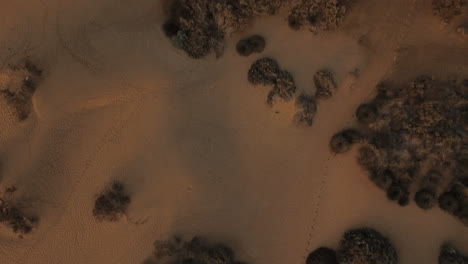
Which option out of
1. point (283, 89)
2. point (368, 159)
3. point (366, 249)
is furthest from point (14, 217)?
point (368, 159)

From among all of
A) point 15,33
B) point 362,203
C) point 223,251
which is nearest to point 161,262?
point 223,251

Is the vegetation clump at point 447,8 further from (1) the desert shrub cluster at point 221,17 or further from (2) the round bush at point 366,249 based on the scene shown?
(2) the round bush at point 366,249

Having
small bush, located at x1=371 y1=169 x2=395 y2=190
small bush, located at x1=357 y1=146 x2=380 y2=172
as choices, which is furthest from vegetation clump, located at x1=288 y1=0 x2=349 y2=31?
small bush, located at x1=371 y1=169 x2=395 y2=190

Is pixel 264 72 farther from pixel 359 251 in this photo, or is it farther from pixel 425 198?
pixel 425 198

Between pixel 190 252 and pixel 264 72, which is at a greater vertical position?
pixel 264 72

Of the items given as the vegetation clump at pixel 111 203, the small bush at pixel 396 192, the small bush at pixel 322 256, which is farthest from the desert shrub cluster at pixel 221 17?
the small bush at pixel 322 256

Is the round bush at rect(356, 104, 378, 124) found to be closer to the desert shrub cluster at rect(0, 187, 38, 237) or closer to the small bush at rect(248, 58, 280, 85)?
the small bush at rect(248, 58, 280, 85)

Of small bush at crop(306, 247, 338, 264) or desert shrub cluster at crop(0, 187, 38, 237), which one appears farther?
small bush at crop(306, 247, 338, 264)
